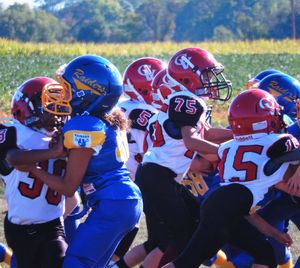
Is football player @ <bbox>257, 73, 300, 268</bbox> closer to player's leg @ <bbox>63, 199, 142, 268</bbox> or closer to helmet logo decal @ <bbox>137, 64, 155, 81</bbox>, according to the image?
helmet logo decal @ <bbox>137, 64, 155, 81</bbox>

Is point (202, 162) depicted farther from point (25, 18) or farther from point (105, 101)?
point (25, 18)

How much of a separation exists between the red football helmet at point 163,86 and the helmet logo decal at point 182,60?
0.13 meters

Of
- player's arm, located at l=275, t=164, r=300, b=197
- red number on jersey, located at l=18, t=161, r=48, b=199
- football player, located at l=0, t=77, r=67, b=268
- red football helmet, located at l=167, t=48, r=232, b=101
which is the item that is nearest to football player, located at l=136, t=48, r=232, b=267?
red football helmet, located at l=167, t=48, r=232, b=101

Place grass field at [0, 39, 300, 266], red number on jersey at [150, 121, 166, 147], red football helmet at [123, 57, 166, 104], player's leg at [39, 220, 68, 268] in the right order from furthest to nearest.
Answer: grass field at [0, 39, 300, 266] < red football helmet at [123, 57, 166, 104] < red number on jersey at [150, 121, 166, 147] < player's leg at [39, 220, 68, 268]

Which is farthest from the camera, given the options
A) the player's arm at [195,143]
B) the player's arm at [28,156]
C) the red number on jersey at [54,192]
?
the player's arm at [195,143]

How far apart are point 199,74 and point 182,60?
0.61ft

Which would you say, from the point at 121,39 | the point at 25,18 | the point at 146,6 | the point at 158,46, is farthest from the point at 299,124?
the point at 146,6

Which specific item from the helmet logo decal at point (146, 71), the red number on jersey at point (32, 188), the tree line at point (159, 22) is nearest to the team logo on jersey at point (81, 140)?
the red number on jersey at point (32, 188)

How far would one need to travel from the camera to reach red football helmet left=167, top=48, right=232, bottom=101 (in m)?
5.76

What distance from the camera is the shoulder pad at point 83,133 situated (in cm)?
454

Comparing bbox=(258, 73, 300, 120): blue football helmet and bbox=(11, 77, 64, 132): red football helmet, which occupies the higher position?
bbox=(11, 77, 64, 132): red football helmet

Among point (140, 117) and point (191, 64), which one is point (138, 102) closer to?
point (140, 117)

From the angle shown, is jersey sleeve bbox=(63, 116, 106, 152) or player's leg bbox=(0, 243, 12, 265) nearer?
jersey sleeve bbox=(63, 116, 106, 152)

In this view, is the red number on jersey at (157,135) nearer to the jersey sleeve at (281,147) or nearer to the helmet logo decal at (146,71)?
the jersey sleeve at (281,147)
